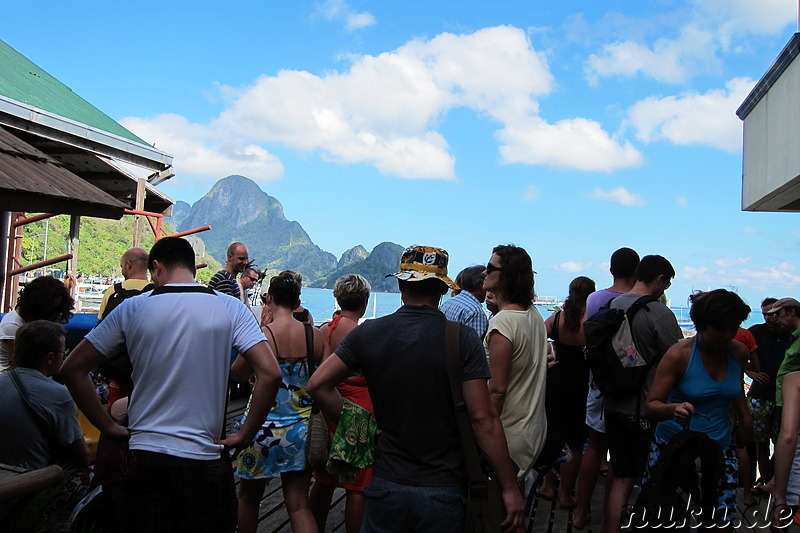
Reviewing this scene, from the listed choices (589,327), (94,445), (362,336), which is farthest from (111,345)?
(589,327)

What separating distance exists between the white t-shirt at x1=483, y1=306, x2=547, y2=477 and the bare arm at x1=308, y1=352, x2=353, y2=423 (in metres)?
0.99

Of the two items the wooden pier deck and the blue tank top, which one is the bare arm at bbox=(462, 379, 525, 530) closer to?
the blue tank top

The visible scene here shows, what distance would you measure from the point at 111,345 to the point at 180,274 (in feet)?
1.36

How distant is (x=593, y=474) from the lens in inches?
188

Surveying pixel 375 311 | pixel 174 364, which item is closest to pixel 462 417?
pixel 174 364

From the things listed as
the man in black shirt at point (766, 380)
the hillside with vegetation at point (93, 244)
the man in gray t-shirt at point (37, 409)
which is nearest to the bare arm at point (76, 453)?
the man in gray t-shirt at point (37, 409)

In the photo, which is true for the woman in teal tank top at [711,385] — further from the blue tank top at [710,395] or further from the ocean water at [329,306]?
the ocean water at [329,306]

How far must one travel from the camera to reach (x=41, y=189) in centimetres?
353

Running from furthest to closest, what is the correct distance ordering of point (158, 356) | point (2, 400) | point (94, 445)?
point (94, 445) → point (2, 400) → point (158, 356)

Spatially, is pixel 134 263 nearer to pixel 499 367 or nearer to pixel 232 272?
pixel 232 272

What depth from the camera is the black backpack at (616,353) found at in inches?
162

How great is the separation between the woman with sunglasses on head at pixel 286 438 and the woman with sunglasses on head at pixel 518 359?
3.63ft

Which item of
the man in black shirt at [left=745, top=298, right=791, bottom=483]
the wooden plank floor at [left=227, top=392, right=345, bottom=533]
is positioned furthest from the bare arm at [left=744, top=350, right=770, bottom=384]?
the wooden plank floor at [left=227, top=392, right=345, bottom=533]

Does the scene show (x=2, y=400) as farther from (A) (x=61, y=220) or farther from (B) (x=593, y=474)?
(A) (x=61, y=220)
